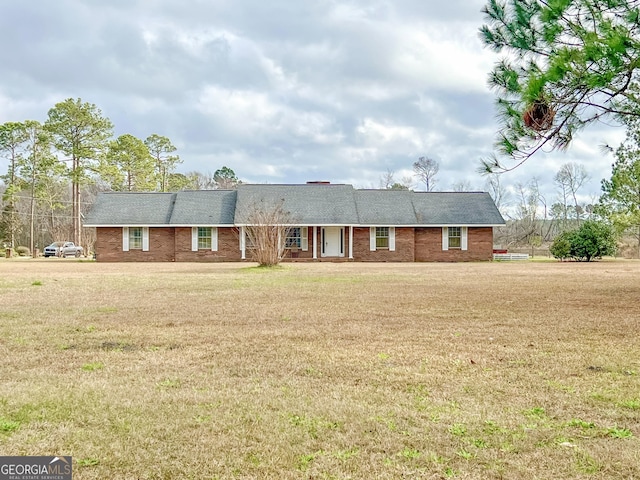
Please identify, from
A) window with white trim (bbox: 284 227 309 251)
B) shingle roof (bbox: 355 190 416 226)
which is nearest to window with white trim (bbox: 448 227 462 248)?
shingle roof (bbox: 355 190 416 226)

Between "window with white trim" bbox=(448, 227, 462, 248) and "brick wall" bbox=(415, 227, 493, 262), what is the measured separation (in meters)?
0.31

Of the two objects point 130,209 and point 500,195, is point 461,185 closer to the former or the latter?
point 500,195

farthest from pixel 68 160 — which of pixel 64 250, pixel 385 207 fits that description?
pixel 385 207

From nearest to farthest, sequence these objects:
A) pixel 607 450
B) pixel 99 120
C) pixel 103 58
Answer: pixel 607 450, pixel 103 58, pixel 99 120

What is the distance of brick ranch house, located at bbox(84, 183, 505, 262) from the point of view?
3014cm

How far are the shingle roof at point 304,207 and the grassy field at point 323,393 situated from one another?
862 inches

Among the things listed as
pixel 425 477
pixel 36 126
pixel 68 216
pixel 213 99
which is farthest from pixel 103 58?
pixel 68 216

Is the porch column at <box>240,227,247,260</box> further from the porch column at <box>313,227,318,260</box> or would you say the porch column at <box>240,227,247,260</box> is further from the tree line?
the tree line

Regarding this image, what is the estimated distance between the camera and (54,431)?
3.20m

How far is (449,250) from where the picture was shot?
1225 inches

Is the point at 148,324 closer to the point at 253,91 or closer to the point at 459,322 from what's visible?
the point at 459,322

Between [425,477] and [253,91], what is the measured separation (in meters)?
24.0

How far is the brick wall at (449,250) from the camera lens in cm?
3100

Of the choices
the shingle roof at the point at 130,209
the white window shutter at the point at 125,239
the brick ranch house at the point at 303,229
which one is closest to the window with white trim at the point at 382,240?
the brick ranch house at the point at 303,229
